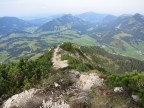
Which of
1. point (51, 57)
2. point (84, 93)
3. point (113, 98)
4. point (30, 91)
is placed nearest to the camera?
point (113, 98)

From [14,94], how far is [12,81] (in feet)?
26.1

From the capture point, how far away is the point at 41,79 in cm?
7981

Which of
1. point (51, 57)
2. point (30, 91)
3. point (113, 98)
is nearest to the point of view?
point (113, 98)

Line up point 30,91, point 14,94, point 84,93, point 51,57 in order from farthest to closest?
point 51,57, point 14,94, point 30,91, point 84,93

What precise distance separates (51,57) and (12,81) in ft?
118

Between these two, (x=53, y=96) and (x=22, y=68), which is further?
(x=22, y=68)

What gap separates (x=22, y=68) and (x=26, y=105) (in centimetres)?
2437

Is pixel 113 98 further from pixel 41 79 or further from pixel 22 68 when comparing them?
pixel 22 68

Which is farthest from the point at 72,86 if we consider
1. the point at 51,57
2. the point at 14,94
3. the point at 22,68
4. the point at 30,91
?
the point at 51,57

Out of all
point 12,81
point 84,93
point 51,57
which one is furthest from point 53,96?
point 51,57

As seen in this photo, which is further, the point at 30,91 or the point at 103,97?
the point at 30,91

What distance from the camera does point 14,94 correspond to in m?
75.4

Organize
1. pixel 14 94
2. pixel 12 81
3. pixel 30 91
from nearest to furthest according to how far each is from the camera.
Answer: pixel 30 91 → pixel 14 94 → pixel 12 81

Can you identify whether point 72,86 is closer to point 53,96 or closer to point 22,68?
point 53,96
